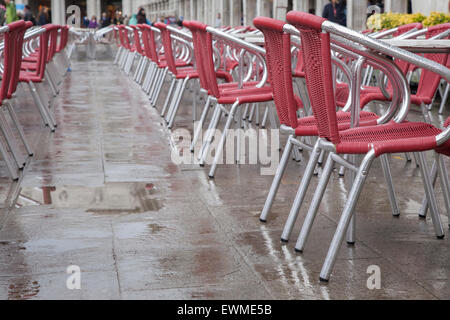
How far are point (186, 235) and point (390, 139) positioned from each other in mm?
1061

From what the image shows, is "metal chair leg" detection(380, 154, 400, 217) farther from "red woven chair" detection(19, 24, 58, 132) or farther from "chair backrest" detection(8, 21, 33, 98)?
"red woven chair" detection(19, 24, 58, 132)

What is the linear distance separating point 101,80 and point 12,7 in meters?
7.45

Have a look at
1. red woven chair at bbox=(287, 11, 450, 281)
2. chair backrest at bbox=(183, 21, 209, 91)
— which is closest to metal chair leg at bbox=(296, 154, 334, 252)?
red woven chair at bbox=(287, 11, 450, 281)

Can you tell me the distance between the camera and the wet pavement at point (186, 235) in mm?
2791

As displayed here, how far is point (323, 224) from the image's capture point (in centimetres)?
370

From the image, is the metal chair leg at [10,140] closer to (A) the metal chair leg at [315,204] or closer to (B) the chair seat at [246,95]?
(B) the chair seat at [246,95]

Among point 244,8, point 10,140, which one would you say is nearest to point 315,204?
point 10,140

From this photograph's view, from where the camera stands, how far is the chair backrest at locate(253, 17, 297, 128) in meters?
3.33

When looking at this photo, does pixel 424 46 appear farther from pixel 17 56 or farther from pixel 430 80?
pixel 17 56

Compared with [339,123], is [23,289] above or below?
below

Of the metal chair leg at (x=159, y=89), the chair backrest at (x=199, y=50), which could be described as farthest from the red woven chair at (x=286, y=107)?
the metal chair leg at (x=159, y=89)

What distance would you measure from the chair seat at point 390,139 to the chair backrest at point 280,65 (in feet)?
1.44

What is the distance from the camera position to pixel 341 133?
3043 millimetres
